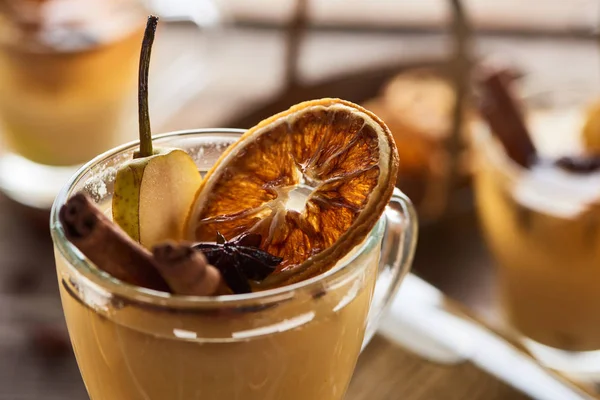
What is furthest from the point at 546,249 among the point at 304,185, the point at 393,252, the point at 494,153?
the point at 304,185

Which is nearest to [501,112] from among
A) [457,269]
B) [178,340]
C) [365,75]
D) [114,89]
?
[457,269]

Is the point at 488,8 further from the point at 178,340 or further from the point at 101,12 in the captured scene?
the point at 178,340

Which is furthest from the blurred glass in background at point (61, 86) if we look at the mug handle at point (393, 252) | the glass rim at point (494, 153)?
the mug handle at point (393, 252)

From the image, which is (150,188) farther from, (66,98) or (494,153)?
(66,98)

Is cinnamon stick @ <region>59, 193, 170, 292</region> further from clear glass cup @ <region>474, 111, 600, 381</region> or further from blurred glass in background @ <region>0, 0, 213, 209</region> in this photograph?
blurred glass in background @ <region>0, 0, 213, 209</region>

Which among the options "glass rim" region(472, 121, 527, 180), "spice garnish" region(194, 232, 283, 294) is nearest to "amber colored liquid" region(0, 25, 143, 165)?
"glass rim" region(472, 121, 527, 180)

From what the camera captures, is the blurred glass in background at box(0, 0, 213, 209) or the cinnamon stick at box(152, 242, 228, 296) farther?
the blurred glass in background at box(0, 0, 213, 209)

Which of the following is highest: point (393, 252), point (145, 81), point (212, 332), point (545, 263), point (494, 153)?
point (145, 81)
